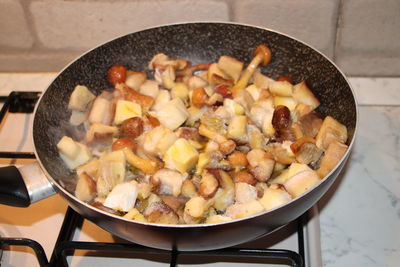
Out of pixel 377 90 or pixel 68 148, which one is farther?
pixel 377 90

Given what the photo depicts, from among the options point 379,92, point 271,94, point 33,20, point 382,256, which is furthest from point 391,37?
point 33,20

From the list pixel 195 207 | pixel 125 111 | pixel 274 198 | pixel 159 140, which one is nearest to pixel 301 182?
pixel 274 198

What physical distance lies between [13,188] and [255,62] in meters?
0.62

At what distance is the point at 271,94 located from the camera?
3.53 feet

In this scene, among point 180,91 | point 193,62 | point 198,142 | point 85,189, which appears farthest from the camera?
point 193,62

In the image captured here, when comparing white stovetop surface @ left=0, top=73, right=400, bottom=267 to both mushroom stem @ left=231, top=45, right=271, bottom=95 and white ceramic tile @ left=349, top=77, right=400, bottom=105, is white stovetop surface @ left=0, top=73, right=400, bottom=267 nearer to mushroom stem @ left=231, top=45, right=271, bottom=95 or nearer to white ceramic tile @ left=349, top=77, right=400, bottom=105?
white ceramic tile @ left=349, top=77, right=400, bottom=105

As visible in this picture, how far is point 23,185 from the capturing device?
0.79 m

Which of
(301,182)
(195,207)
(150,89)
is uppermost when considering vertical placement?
(150,89)

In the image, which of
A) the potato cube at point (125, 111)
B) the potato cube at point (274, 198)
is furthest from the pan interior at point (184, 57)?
the potato cube at point (274, 198)

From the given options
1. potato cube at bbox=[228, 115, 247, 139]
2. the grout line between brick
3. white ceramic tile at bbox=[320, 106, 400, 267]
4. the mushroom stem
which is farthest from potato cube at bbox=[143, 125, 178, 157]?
the grout line between brick

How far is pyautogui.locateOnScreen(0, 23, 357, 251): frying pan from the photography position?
726mm

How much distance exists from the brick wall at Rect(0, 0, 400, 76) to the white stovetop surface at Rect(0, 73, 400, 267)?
0.12m

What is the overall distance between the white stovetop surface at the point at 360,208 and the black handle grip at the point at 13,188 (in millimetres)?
192

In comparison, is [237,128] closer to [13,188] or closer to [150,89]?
[150,89]
